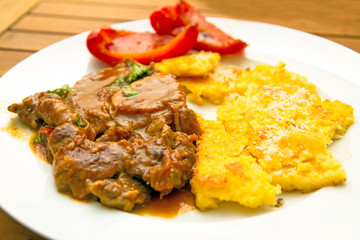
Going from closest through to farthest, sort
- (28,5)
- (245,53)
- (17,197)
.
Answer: (17,197) < (245,53) < (28,5)

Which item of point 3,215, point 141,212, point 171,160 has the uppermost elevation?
point 171,160

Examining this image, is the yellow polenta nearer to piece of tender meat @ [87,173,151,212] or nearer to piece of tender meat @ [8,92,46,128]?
piece of tender meat @ [87,173,151,212]

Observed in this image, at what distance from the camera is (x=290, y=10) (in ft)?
21.1

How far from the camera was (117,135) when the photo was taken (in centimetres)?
338

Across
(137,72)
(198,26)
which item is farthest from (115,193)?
(198,26)

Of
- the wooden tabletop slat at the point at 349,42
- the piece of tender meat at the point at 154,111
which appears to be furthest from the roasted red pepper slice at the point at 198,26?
the wooden tabletop slat at the point at 349,42

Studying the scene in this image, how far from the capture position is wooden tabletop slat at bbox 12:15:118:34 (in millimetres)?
5770

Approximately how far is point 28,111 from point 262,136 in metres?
2.12

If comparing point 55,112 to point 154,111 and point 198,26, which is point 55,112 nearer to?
point 154,111

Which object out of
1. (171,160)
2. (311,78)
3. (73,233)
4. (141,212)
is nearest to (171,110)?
(171,160)

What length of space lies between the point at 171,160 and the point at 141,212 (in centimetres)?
44

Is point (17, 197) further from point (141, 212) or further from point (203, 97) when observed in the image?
point (203, 97)

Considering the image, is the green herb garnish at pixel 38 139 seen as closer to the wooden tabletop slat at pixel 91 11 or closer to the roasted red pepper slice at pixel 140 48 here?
the roasted red pepper slice at pixel 140 48

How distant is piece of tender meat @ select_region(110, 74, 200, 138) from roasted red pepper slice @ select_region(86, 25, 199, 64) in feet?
3.38
